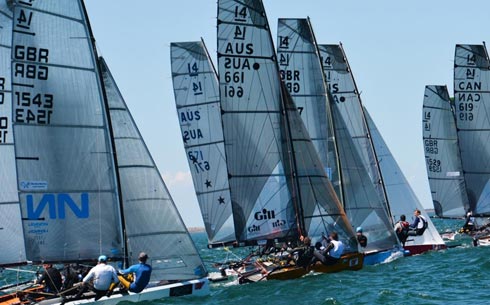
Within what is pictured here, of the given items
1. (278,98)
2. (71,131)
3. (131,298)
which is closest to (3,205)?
(71,131)

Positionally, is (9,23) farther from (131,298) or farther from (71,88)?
(131,298)

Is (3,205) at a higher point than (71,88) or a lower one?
lower

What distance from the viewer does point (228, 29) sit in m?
28.5

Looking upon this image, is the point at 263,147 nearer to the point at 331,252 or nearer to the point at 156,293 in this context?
the point at 331,252

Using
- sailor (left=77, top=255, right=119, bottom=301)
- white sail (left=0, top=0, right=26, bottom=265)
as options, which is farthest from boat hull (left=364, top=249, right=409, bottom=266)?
sailor (left=77, top=255, right=119, bottom=301)

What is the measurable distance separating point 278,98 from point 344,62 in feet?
33.5

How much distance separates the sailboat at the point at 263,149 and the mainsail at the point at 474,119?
1450 centimetres

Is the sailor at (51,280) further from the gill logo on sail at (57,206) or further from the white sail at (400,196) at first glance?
the white sail at (400,196)

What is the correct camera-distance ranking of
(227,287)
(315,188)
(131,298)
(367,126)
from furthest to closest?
(367,126) < (315,188) < (227,287) < (131,298)

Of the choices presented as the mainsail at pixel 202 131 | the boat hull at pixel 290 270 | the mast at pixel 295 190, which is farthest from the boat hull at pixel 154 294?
the mainsail at pixel 202 131

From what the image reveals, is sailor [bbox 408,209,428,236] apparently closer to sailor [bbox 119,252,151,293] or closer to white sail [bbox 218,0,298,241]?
white sail [bbox 218,0,298,241]

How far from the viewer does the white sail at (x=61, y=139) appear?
2280cm

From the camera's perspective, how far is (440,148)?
50250 millimetres

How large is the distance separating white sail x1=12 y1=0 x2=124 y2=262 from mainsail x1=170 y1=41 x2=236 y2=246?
44.6ft
